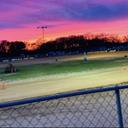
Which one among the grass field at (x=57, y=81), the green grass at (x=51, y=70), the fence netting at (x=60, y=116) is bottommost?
the green grass at (x=51, y=70)

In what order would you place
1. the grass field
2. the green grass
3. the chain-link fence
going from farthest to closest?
1. the green grass
2. the grass field
3. the chain-link fence

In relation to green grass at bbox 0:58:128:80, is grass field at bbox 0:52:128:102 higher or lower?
higher

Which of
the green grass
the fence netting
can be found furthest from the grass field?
the fence netting

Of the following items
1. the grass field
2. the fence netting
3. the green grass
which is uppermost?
the fence netting

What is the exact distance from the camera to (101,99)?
15.1 m

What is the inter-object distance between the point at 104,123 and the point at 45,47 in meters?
153

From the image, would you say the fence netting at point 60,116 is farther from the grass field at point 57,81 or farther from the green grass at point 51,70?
the green grass at point 51,70

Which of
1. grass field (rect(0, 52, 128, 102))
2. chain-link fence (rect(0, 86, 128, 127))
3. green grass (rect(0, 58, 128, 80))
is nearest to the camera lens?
chain-link fence (rect(0, 86, 128, 127))

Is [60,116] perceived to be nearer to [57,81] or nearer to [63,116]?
[63,116]

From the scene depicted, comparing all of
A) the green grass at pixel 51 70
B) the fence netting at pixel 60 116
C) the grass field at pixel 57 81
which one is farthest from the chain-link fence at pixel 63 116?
the green grass at pixel 51 70

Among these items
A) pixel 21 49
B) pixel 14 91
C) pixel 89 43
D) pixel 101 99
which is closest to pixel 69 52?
pixel 89 43

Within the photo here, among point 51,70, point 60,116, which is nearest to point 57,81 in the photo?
point 51,70

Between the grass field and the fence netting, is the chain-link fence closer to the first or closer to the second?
the fence netting

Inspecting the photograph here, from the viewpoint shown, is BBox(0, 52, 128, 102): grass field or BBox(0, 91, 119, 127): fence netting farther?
BBox(0, 52, 128, 102): grass field
